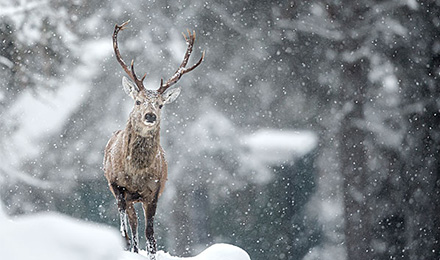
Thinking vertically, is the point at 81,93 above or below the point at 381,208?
above

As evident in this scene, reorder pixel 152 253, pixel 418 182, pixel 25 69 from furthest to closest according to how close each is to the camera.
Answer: pixel 25 69
pixel 418 182
pixel 152 253

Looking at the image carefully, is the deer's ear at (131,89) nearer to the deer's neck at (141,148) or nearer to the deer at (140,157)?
the deer at (140,157)

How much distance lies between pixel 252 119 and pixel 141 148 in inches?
116

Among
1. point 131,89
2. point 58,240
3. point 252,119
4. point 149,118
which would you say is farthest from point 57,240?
point 252,119

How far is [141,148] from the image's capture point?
229 cm

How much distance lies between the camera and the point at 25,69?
499cm

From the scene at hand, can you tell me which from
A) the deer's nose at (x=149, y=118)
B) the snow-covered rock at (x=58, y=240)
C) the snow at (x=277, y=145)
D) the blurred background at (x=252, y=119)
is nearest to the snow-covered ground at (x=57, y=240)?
the snow-covered rock at (x=58, y=240)

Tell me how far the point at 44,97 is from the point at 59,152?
0.51 meters

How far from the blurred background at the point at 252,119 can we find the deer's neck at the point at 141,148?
105 inches

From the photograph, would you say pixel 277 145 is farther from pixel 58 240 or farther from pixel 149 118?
pixel 58 240

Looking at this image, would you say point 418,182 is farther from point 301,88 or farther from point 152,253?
point 152,253

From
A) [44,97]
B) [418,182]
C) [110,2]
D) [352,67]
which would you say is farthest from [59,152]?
[418,182]

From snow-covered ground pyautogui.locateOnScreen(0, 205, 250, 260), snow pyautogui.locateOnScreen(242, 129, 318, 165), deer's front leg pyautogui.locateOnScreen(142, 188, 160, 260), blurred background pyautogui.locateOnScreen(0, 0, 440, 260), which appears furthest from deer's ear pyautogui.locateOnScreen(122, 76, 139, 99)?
snow pyautogui.locateOnScreen(242, 129, 318, 165)

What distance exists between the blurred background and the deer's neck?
→ 105 inches
